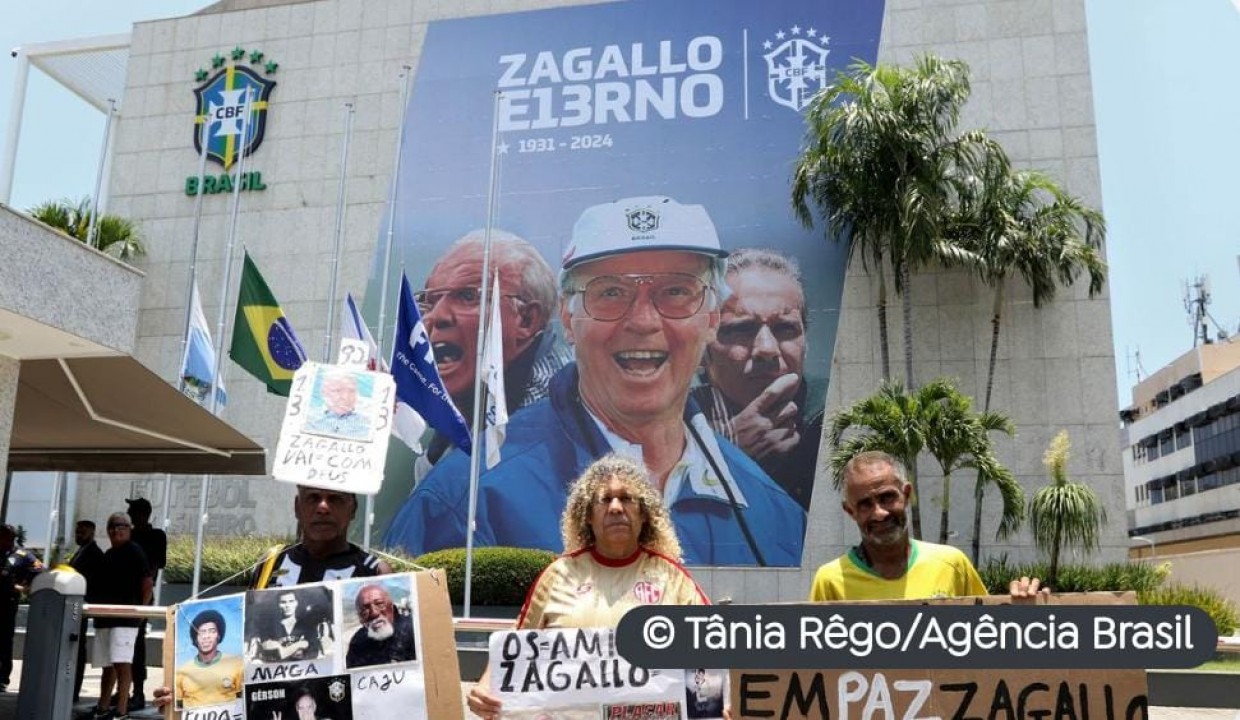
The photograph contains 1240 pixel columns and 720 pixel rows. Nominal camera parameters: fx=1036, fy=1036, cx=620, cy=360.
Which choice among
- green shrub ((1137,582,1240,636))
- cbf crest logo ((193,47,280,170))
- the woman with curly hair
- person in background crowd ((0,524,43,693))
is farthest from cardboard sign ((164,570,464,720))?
cbf crest logo ((193,47,280,170))

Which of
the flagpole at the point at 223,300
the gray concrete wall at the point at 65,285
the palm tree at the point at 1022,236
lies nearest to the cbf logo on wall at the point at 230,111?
the flagpole at the point at 223,300

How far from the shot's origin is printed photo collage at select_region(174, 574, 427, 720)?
350 centimetres

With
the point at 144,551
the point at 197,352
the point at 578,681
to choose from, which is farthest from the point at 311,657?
the point at 197,352

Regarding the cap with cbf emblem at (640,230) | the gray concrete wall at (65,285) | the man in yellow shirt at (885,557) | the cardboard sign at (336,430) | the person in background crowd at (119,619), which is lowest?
the person in background crowd at (119,619)

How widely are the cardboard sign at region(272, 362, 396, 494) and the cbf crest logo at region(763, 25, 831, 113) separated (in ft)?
55.4

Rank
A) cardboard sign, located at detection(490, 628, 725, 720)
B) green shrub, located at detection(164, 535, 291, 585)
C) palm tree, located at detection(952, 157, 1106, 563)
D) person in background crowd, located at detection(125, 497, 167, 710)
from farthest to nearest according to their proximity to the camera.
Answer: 1. green shrub, located at detection(164, 535, 291, 585)
2. palm tree, located at detection(952, 157, 1106, 563)
3. person in background crowd, located at detection(125, 497, 167, 710)
4. cardboard sign, located at detection(490, 628, 725, 720)

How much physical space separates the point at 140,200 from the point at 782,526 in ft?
54.1

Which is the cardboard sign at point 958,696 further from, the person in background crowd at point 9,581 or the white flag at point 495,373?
the white flag at point 495,373

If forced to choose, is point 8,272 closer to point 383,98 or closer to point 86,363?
point 86,363

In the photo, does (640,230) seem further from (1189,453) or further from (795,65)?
(1189,453)

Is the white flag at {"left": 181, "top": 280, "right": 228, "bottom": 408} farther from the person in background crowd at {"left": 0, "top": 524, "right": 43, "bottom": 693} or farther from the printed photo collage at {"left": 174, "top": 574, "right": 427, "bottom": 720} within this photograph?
the printed photo collage at {"left": 174, "top": 574, "right": 427, "bottom": 720}

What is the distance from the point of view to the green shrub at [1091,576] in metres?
16.0

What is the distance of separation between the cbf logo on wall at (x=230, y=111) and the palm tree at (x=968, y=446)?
50.7 feet

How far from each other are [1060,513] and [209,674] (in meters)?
15.1
